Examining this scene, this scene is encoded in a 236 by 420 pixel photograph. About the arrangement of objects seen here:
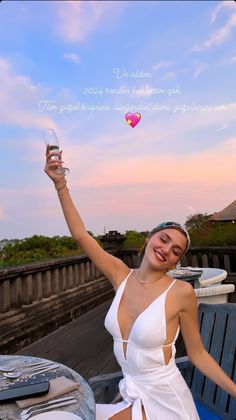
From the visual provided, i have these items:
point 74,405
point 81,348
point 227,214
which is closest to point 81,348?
point 81,348

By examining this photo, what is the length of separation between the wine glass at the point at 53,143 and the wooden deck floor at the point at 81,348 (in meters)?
2.58

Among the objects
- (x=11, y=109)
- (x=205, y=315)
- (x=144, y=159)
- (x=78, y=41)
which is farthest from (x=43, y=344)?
(x=144, y=159)

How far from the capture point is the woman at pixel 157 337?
151 centimetres

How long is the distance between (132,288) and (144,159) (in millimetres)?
8559

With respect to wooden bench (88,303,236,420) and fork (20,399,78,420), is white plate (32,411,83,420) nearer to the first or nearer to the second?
fork (20,399,78,420)

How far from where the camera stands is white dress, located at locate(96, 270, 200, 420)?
1.50m

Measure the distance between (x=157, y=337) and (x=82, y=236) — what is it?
1.90 ft

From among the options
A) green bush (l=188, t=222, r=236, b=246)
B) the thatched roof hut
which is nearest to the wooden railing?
green bush (l=188, t=222, r=236, b=246)

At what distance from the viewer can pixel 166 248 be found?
5.35 feet

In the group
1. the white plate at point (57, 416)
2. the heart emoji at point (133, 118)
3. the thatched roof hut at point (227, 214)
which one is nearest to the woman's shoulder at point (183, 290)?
the white plate at point (57, 416)

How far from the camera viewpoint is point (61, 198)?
6.08 feet

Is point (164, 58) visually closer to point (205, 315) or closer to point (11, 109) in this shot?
point (11, 109)

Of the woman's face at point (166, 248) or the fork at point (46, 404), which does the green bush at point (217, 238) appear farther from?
the fork at point (46, 404)

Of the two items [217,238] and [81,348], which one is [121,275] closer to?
[81,348]
